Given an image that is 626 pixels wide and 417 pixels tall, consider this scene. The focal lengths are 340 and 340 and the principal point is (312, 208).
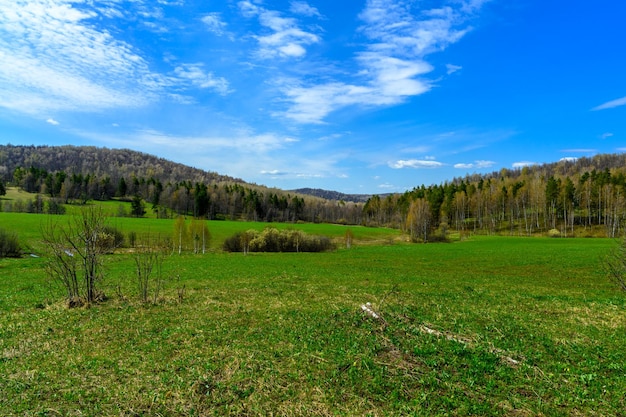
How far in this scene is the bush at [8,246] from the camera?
40.2m

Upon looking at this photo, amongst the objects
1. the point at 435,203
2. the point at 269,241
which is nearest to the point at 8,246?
the point at 269,241

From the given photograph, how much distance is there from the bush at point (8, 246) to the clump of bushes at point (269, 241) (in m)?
28.5

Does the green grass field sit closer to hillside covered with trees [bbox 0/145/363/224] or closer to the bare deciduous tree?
the bare deciduous tree

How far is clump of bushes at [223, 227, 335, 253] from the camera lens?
60022 millimetres

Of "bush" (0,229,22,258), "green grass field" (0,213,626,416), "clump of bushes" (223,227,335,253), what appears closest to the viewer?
"green grass field" (0,213,626,416)

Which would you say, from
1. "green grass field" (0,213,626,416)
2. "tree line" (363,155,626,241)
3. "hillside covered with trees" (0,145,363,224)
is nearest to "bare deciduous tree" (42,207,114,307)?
"green grass field" (0,213,626,416)

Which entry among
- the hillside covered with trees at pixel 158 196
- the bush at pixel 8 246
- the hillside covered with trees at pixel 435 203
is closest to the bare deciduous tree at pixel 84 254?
the bush at pixel 8 246

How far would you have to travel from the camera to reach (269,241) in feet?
201

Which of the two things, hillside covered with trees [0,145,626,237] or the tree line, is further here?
hillside covered with trees [0,145,626,237]

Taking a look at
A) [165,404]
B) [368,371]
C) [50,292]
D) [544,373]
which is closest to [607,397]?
[544,373]

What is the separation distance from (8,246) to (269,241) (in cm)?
3522

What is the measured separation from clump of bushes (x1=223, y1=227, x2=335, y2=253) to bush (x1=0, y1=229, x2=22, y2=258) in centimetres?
2853

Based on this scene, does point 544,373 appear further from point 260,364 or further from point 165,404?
point 165,404

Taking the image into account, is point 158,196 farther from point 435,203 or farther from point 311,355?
point 311,355
